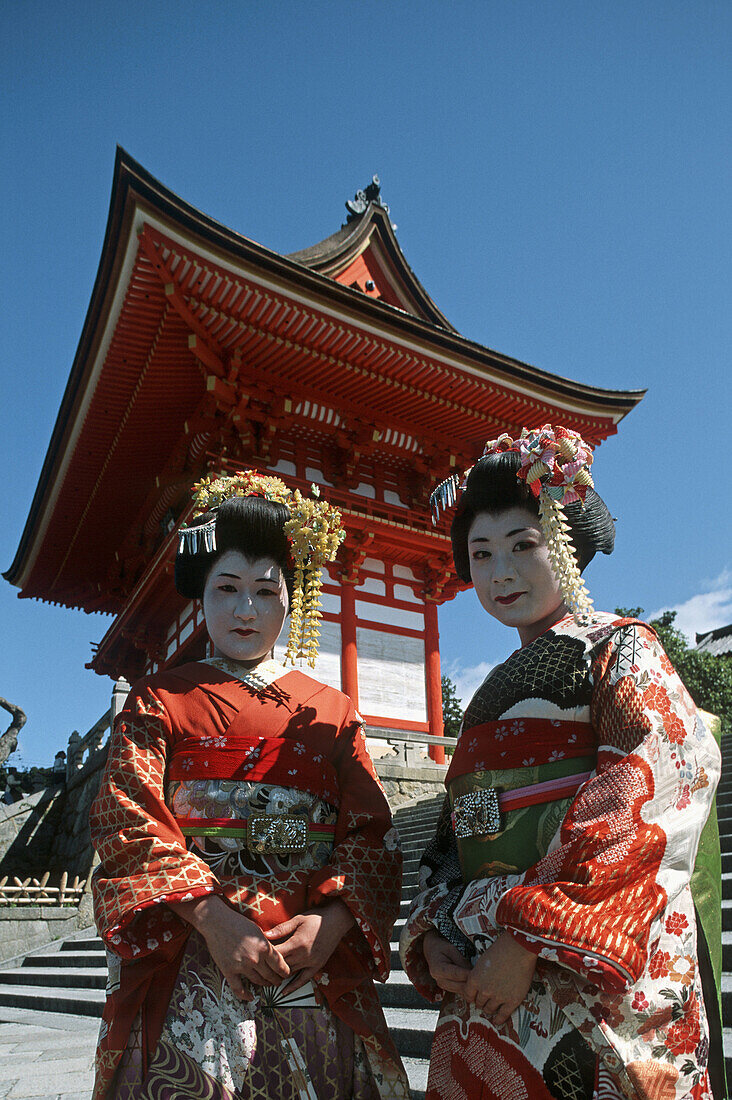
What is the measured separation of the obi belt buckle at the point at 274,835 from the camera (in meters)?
1.94

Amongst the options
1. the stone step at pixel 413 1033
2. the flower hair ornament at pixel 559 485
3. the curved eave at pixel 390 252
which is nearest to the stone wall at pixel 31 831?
the curved eave at pixel 390 252

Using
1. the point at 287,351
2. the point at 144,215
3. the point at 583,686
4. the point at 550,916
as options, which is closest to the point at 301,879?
the point at 550,916

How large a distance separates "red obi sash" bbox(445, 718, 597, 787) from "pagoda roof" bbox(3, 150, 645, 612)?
7723 mm

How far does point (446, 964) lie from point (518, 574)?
91cm

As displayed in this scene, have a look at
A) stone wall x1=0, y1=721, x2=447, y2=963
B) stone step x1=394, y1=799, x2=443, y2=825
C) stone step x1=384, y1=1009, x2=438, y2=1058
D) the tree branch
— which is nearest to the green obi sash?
stone step x1=384, y1=1009, x2=438, y2=1058

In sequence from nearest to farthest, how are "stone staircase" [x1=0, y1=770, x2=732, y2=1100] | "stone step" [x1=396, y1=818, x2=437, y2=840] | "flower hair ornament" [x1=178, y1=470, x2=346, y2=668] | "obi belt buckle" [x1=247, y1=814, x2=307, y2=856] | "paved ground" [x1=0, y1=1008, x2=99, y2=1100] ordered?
1. "obi belt buckle" [x1=247, y1=814, x2=307, y2=856]
2. "flower hair ornament" [x1=178, y1=470, x2=346, y2=668]
3. "stone staircase" [x1=0, y1=770, x2=732, y2=1100]
4. "paved ground" [x1=0, y1=1008, x2=99, y2=1100]
5. "stone step" [x1=396, y1=818, x2=437, y2=840]

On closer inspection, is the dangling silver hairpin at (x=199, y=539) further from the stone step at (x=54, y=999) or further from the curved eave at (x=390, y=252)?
the curved eave at (x=390, y=252)

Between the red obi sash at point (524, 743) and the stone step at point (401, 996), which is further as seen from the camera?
the stone step at point (401, 996)

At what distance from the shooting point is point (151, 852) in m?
1.84

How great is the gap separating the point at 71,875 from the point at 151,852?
12227 millimetres

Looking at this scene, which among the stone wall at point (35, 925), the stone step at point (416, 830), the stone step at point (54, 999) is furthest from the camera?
the stone wall at point (35, 925)

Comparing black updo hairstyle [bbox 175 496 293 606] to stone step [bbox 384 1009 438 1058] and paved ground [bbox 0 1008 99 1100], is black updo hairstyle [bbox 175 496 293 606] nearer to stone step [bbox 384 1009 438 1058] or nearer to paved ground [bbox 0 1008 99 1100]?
stone step [bbox 384 1009 438 1058]

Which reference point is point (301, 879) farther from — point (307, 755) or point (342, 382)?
point (342, 382)

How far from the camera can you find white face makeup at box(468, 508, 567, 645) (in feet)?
6.70
